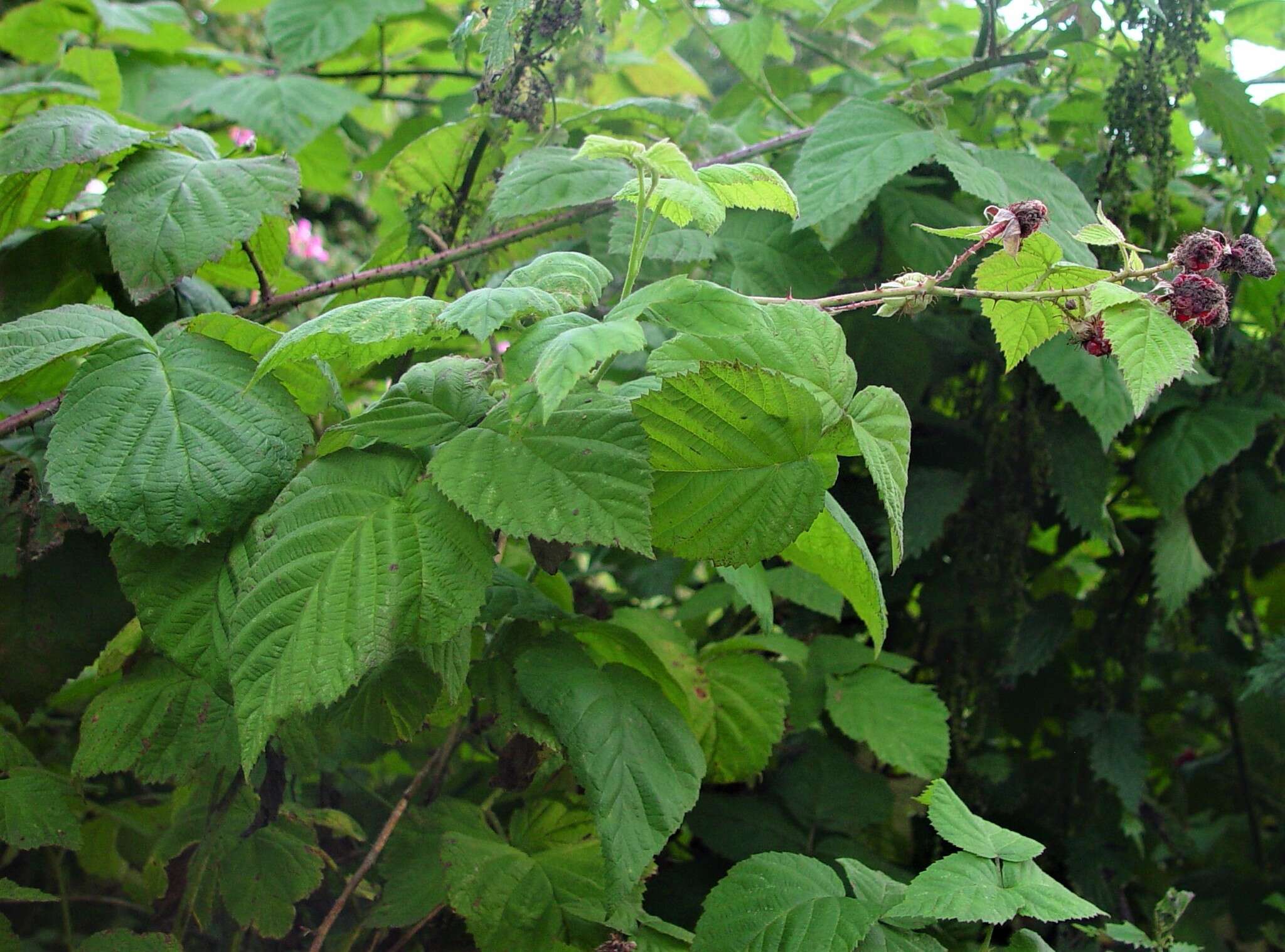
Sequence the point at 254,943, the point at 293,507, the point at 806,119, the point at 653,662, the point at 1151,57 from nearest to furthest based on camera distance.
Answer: the point at 293,507 → the point at 653,662 → the point at 254,943 → the point at 1151,57 → the point at 806,119

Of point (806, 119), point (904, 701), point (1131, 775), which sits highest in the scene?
point (806, 119)

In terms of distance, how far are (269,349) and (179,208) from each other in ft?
Answer: 0.68

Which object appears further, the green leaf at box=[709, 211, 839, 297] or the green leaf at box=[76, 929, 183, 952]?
the green leaf at box=[709, 211, 839, 297]

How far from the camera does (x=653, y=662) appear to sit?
838 mm

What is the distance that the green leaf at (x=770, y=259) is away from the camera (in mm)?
1058

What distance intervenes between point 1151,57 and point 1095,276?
22.8 inches

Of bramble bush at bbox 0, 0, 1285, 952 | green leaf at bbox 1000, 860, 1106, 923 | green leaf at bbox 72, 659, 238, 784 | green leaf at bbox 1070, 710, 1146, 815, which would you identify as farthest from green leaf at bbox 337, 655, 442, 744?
green leaf at bbox 1070, 710, 1146, 815

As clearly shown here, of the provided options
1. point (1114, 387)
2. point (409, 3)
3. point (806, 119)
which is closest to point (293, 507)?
point (1114, 387)

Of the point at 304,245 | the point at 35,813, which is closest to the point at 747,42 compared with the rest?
the point at 35,813

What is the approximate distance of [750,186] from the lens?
2.40 feet

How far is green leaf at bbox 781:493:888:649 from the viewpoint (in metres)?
0.77

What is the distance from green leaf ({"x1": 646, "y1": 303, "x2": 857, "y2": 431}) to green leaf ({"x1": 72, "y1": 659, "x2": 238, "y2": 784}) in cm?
47

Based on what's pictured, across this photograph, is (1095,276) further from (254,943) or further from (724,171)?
(254,943)

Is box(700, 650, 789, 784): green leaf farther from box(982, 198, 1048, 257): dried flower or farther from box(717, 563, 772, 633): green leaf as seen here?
box(982, 198, 1048, 257): dried flower
